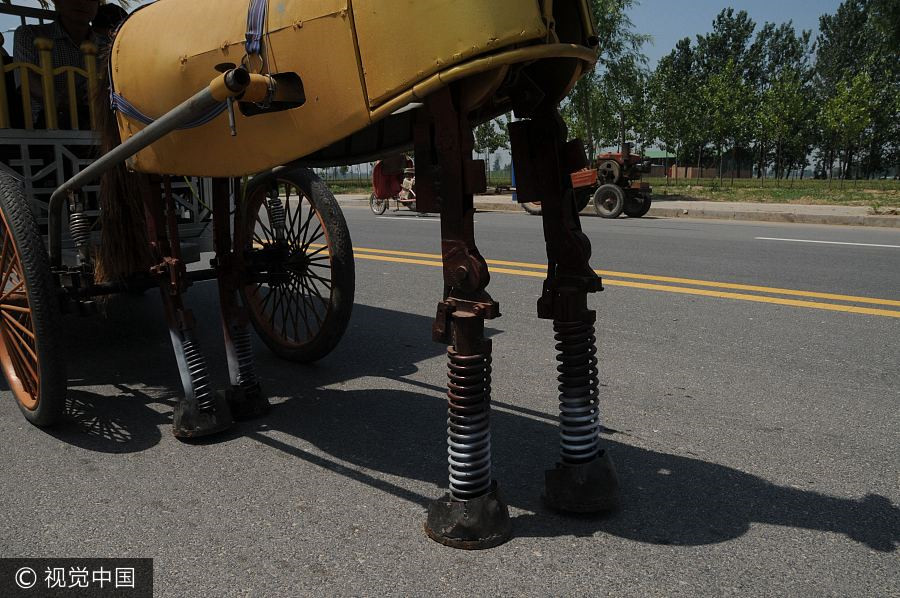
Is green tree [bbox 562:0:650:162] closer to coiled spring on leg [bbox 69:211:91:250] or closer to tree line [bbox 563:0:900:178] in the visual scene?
tree line [bbox 563:0:900:178]

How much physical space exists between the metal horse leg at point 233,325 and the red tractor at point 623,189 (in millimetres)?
12348

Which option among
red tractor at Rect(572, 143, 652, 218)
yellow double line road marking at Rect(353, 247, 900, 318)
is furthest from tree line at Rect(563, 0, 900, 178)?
yellow double line road marking at Rect(353, 247, 900, 318)

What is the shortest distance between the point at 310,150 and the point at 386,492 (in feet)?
3.88

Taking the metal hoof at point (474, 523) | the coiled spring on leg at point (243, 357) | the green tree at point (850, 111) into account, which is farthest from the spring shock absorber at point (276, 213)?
the green tree at point (850, 111)

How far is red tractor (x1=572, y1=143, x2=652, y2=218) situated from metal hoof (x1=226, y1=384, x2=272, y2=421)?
491 inches

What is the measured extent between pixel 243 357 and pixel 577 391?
65.4 inches

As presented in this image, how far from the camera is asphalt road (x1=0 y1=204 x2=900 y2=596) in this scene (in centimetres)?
208

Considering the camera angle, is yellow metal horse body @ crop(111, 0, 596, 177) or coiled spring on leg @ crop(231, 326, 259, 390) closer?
yellow metal horse body @ crop(111, 0, 596, 177)

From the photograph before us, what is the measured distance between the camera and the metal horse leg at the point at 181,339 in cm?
303

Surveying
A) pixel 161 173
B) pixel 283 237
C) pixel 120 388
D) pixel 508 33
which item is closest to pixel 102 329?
pixel 120 388

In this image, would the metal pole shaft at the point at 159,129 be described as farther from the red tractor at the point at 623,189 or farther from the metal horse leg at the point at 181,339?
the red tractor at the point at 623,189

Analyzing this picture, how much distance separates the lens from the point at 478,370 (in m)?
2.12

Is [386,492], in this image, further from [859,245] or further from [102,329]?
[859,245]

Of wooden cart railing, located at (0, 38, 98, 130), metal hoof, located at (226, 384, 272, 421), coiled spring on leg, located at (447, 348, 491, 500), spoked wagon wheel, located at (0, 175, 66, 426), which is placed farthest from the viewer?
wooden cart railing, located at (0, 38, 98, 130)
